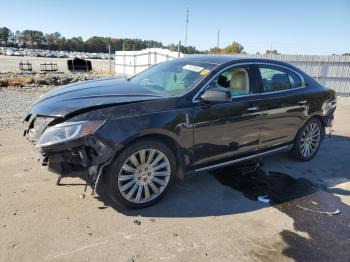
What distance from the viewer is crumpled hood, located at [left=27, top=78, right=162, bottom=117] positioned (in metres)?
3.78

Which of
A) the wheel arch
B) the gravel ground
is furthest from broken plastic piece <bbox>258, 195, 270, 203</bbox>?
the gravel ground

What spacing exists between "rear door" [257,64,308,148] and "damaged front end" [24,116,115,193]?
2509 mm

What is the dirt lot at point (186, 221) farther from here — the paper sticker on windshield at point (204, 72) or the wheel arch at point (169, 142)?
the paper sticker on windshield at point (204, 72)

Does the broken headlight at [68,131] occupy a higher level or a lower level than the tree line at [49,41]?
lower

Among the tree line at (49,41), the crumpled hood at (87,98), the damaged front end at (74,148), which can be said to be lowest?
the damaged front end at (74,148)

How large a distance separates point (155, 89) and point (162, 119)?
807 millimetres

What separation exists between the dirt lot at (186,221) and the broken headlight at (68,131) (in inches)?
33.6

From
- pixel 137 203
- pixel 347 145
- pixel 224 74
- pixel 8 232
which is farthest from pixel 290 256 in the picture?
pixel 347 145

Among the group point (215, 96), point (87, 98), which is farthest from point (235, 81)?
point (87, 98)

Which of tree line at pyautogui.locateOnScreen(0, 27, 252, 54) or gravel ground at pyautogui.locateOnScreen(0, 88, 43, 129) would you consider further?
tree line at pyautogui.locateOnScreen(0, 27, 252, 54)

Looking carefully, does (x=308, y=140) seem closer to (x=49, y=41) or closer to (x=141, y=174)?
(x=141, y=174)

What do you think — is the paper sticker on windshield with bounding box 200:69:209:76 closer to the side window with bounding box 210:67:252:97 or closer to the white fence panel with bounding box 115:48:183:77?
the side window with bounding box 210:67:252:97

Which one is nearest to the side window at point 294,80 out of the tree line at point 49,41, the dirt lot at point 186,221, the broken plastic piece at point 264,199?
the dirt lot at point 186,221

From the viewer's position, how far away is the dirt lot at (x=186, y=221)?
3.26 meters
